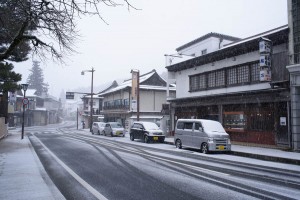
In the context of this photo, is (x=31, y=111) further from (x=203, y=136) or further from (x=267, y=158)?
(x=267, y=158)

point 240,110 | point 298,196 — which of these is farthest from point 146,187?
point 240,110

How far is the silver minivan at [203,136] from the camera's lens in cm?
1565

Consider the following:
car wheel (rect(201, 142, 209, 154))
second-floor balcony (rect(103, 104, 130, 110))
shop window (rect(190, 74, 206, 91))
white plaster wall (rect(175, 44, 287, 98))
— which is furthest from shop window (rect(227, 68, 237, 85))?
second-floor balcony (rect(103, 104, 130, 110))

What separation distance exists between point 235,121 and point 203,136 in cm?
604

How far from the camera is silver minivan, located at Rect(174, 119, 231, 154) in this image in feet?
51.3

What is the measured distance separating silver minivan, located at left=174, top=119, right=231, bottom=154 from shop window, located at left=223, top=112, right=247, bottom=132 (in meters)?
4.09

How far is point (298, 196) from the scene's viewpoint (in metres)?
6.57

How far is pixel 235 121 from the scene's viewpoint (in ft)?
68.7

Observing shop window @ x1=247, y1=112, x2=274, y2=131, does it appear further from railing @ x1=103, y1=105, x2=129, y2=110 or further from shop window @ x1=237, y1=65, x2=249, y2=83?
railing @ x1=103, y1=105, x2=129, y2=110

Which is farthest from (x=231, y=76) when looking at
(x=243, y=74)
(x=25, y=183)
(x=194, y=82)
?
(x=25, y=183)

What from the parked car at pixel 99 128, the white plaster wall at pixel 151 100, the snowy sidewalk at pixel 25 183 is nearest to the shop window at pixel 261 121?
the snowy sidewalk at pixel 25 183

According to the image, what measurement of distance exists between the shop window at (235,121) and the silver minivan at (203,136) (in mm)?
4087

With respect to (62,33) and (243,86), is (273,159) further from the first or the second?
(62,33)

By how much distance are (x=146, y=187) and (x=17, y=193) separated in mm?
3327
